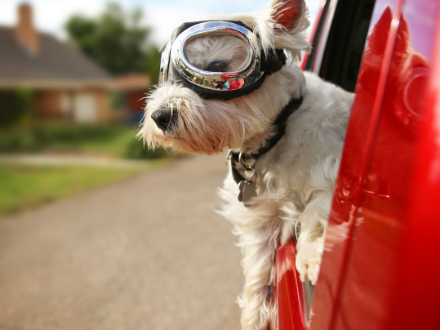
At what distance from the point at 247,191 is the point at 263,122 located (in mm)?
364

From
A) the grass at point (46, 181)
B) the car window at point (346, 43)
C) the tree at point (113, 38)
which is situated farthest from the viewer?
the tree at point (113, 38)

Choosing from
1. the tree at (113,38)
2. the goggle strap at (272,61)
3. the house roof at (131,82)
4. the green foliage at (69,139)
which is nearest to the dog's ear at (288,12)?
the goggle strap at (272,61)

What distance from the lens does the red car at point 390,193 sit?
82cm

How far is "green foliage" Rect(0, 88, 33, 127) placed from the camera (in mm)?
18297

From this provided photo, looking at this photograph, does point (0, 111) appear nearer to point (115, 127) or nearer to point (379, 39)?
point (115, 127)

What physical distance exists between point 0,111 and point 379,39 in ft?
67.5

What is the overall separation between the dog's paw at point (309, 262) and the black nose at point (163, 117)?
843 millimetres

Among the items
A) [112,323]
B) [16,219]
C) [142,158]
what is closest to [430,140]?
[112,323]

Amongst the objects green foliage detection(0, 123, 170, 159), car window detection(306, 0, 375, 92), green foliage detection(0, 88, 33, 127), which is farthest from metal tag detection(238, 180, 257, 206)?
green foliage detection(0, 88, 33, 127)

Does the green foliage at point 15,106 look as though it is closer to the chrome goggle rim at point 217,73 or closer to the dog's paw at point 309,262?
the chrome goggle rim at point 217,73

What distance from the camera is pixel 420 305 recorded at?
820 mm

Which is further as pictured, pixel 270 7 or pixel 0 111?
pixel 0 111

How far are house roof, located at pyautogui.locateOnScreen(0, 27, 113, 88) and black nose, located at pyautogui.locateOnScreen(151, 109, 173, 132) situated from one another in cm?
2084

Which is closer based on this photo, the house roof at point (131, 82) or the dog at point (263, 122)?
the dog at point (263, 122)
